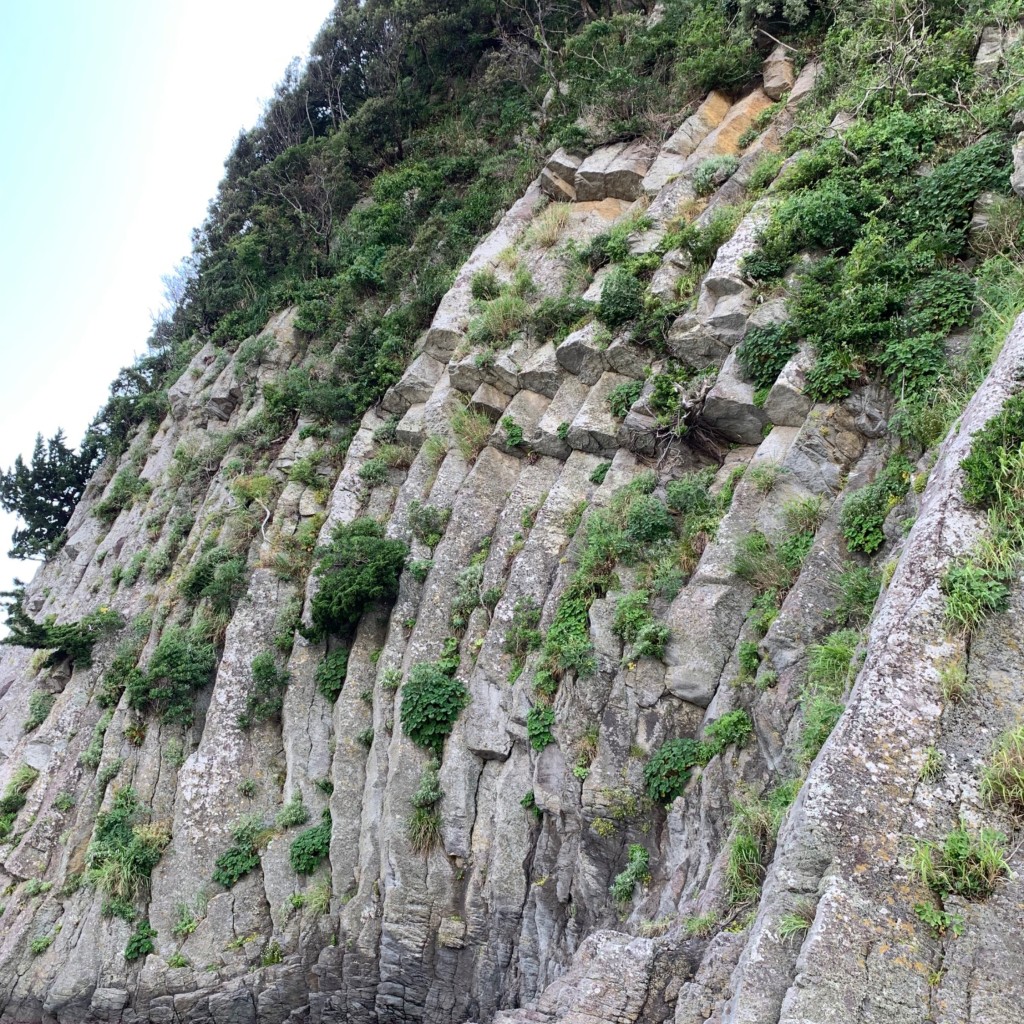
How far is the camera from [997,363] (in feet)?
26.6

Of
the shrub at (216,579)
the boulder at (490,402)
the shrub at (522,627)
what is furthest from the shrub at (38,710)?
the shrub at (522,627)

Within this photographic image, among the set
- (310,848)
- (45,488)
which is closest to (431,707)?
(310,848)

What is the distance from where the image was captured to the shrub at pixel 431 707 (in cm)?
1388

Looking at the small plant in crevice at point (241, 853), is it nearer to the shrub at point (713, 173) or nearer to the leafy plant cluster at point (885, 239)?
the leafy plant cluster at point (885, 239)

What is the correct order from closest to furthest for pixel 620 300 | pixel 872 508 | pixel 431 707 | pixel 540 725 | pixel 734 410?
pixel 872 508, pixel 540 725, pixel 734 410, pixel 431 707, pixel 620 300

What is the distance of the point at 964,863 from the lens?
548cm

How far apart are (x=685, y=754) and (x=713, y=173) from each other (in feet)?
41.8

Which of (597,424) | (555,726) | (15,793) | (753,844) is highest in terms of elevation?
(597,424)

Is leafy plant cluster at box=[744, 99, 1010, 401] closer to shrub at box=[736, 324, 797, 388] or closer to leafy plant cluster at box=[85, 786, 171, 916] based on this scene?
shrub at box=[736, 324, 797, 388]

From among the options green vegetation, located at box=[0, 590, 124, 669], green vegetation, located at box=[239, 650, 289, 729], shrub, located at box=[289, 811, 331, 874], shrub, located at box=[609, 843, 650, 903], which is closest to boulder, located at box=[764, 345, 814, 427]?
shrub, located at box=[609, 843, 650, 903]

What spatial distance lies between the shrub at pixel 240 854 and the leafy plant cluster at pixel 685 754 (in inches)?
368

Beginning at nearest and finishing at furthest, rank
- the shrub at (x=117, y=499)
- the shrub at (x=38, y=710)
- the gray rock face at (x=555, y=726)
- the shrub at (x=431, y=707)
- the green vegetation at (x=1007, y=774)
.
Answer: the green vegetation at (x=1007, y=774) → the gray rock face at (x=555, y=726) → the shrub at (x=431, y=707) → the shrub at (x=38, y=710) → the shrub at (x=117, y=499)

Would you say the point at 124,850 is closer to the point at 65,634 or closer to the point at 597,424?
the point at 65,634

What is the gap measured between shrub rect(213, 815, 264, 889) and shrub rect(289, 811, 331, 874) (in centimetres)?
103
